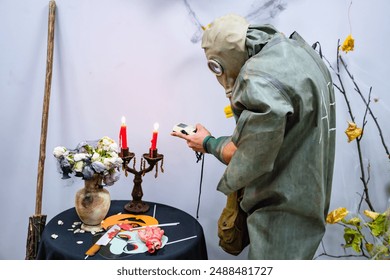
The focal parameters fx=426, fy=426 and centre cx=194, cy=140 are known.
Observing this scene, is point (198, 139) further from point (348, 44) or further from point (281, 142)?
point (348, 44)

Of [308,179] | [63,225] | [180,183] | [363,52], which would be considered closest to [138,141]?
[180,183]

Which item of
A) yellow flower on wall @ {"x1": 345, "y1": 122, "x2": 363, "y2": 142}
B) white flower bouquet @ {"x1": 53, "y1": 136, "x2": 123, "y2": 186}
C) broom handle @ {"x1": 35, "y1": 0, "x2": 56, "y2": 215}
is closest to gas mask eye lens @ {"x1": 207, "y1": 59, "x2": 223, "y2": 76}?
white flower bouquet @ {"x1": 53, "y1": 136, "x2": 123, "y2": 186}

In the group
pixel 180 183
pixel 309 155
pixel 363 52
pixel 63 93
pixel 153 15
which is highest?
pixel 153 15

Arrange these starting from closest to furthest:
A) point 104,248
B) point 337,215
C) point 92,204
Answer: point 104,248 < point 92,204 < point 337,215

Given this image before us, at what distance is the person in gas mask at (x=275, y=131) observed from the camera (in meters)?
1.21

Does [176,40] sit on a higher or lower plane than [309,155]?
higher

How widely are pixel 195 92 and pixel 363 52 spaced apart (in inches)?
30.4

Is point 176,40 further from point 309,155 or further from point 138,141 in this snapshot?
point 309,155

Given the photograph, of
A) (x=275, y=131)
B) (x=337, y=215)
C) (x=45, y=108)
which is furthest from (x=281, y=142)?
(x=45, y=108)

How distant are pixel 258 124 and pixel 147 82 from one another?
926mm

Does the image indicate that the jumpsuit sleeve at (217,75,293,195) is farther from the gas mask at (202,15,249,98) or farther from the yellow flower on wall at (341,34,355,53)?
the yellow flower on wall at (341,34,355,53)

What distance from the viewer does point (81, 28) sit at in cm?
198

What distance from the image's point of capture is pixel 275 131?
1189 millimetres

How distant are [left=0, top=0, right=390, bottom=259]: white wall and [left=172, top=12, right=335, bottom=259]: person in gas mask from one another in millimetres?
578
